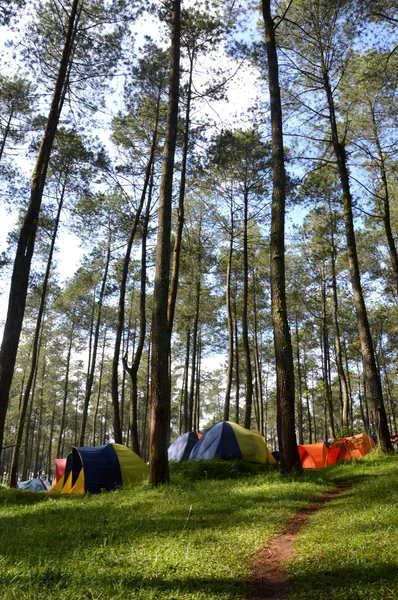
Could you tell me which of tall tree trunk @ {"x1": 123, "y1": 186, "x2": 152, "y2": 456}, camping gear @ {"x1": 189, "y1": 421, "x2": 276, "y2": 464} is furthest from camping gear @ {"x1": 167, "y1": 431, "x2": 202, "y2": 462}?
tall tree trunk @ {"x1": 123, "y1": 186, "x2": 152, "y2": 456}

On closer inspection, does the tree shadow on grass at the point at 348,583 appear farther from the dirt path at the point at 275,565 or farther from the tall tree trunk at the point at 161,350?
the tall tree trunk at the point at 161,350

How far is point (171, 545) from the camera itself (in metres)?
4.05

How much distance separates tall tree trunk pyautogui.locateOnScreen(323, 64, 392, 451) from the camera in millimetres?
10125

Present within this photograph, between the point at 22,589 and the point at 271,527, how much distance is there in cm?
300

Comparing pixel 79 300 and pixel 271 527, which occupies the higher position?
pixel 79 300

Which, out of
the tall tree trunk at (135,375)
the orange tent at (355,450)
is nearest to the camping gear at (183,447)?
the tall tree trunk at (135,375)

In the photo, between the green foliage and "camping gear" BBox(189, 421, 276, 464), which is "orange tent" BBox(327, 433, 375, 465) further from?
the green foliage

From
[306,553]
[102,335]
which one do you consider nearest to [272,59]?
[306,553]

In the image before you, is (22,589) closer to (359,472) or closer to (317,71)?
(359,472)

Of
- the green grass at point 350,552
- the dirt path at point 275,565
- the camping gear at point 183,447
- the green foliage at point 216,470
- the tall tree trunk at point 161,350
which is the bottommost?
the dirt path at point 275,565

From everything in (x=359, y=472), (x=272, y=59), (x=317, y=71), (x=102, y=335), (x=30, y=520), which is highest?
(x=317, y=71)

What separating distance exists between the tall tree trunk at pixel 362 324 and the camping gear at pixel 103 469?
6.44 m

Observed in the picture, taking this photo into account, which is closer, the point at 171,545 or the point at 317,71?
the point at 171,545

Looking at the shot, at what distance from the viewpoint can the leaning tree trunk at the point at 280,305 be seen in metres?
8.41
